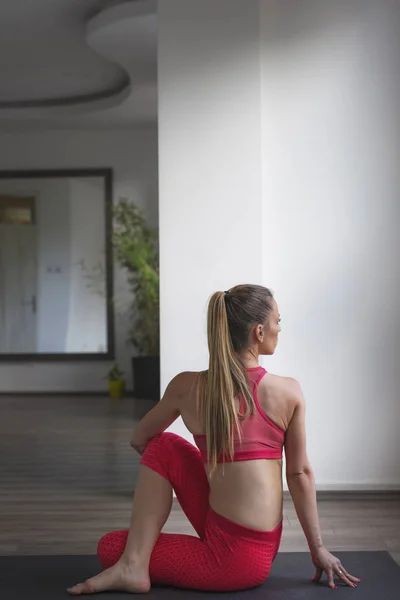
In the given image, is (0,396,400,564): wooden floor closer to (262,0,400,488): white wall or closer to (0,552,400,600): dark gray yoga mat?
(0,552,400,600): dark gray yoga mat

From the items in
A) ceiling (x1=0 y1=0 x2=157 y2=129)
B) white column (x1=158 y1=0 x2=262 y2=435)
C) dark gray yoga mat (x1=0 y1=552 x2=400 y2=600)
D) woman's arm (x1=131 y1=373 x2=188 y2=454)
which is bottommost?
dark gray yoga mat (x1=0 y1=552 x2=400 y2=600)

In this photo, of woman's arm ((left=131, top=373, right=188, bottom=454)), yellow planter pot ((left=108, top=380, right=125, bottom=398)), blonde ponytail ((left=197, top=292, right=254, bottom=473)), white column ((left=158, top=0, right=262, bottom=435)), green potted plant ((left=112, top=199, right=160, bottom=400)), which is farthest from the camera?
yellow planter pot ((left=108, top=380, right=125, bottom=398))

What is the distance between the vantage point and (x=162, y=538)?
2.43 m

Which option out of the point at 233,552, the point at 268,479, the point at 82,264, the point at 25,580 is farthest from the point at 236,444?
the point at 82,264

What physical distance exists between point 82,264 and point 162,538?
6004 mm

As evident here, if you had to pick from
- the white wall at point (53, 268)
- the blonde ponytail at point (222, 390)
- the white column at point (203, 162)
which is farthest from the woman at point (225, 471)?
the white wall at point (53, 268)

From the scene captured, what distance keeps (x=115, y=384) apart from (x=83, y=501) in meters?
4.15

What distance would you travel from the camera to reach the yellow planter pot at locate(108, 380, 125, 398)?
7.92 metres

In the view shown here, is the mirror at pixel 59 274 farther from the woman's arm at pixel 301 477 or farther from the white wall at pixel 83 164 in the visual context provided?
the woman's arm at pixel 301 477

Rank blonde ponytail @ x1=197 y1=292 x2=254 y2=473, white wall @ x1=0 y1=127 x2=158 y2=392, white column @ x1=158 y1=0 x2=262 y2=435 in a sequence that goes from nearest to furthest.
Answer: blonde ponytail @ x1=197 y1=292 x2=254 y2=473
white column @ x1=158 y1=0 x2=262 y2=435
white wall @ x1=0 y1=127 x2=158 y2=392

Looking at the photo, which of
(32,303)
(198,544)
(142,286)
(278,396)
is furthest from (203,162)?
(32,303)

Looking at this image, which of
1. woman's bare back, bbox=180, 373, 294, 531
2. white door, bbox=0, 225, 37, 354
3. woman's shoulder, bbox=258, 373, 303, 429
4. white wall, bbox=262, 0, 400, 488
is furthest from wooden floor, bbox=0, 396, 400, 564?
white door, bbox=0, 225, 37, 354

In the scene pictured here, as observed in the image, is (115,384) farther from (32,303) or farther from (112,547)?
(112,547)

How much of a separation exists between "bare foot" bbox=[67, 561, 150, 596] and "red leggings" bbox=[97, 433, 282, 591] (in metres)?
0.04
